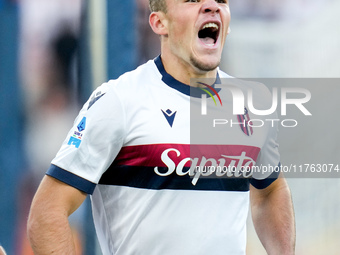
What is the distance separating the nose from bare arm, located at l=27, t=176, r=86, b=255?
838 millimetres

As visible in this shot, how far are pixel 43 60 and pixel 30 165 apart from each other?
58 centimetres

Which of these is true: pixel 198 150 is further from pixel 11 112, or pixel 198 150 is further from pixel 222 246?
pixel 11 112

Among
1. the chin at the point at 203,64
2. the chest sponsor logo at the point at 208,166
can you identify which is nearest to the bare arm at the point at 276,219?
the chest sponsor logo at the point at 208,166

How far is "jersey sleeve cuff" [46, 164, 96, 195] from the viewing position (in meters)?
2.08

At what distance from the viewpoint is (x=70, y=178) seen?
208 centimetres

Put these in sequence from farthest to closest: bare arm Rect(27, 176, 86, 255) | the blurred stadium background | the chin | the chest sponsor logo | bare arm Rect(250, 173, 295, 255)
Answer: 1. the blurred stadium background
2. bare arm Rect(250, 173, 295, 255)
3. the chin
4. the chest sponsor logo
5. bare arm Rect(27, 176, 86, 255)

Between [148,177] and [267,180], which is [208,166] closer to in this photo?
[148,177]

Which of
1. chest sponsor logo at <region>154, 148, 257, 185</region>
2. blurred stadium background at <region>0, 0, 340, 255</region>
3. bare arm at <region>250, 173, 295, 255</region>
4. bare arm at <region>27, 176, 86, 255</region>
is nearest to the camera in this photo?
bare arm at <region>27, 176, 86, 255</region>

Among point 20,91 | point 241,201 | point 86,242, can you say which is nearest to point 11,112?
point 20,91

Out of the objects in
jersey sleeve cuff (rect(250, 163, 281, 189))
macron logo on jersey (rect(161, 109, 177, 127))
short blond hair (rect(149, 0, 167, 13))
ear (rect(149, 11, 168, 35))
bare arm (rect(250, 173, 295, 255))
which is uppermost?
short blond hair (rect(149, 0, 167, 13))

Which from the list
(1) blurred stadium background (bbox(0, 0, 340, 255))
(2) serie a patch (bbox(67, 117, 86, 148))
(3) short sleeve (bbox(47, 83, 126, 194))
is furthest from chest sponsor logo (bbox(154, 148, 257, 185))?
(1) blurred stadium background (bbox(0, 0, 340, 255))

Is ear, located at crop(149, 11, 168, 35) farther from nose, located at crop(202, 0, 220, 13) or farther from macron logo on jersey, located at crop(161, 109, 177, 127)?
macron logo on jersey, located at crop(161, 109, 177, 127)

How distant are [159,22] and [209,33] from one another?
0.21m

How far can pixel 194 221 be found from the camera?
2.13 m
